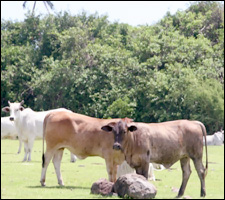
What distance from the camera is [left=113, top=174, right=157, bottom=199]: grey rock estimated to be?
10.2 m

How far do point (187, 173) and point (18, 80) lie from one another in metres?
34.9

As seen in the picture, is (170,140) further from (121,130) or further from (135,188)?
(135,188)

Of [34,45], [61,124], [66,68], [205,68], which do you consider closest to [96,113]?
[66,68]

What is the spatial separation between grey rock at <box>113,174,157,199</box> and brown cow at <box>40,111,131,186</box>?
2.13 metres

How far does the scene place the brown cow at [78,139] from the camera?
42.1 ft

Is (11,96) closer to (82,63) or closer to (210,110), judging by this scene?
(82,63)

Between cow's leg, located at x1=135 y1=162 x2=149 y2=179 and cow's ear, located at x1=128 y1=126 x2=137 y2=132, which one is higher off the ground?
cow's ear, located at x1=128 y1=126 x2=137 y2=132

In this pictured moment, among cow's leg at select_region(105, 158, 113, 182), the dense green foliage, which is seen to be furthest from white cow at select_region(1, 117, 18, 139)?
cow's leg at select_region(105, 158, 113, 182)

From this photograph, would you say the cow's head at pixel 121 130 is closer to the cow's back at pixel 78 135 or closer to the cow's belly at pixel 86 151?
the cow's back at pixel 78 135

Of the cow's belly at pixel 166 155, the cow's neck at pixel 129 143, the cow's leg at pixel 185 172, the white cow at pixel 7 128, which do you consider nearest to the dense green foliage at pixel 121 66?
the white cow at pixel 7 128

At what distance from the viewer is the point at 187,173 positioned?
11.7 metres

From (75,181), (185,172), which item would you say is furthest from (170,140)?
(75,181)

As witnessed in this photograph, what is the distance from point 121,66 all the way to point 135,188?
99.9 ft

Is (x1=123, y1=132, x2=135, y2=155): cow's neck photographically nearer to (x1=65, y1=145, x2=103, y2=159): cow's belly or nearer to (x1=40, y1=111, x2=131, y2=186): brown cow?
(x1=40, y1=111, x2=131, y2=186): brown cow
